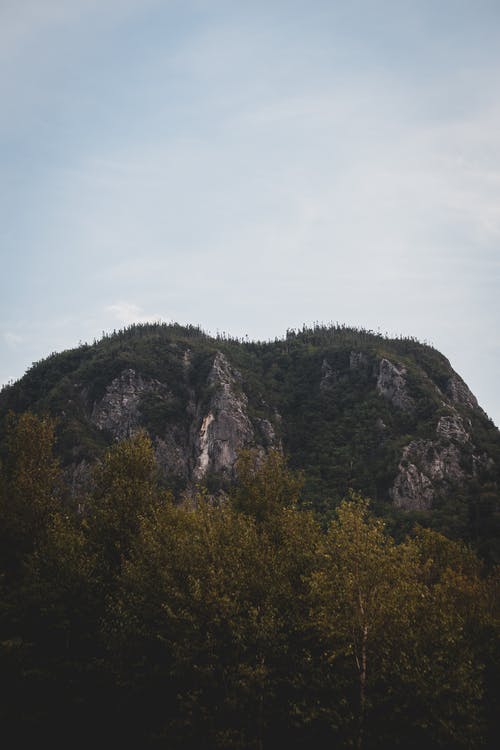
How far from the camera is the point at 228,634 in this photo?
34.5 m

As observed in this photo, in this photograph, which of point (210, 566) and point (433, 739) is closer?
point (433, 739)

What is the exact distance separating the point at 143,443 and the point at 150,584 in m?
17.7

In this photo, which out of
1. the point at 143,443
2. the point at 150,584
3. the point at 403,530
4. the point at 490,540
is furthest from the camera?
the point at 403,530

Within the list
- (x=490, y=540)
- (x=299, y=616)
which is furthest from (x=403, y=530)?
(x=299, y=616)

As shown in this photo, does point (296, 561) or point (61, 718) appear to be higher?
point (296, 561)

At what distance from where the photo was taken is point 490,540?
12900 cm

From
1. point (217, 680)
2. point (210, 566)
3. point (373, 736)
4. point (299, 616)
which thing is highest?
point (210, 566)

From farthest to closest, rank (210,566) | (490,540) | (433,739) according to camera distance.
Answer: (490,540) < (210,566) < (433,739)

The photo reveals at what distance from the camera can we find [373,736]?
3130cm

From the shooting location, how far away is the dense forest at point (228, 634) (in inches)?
1245

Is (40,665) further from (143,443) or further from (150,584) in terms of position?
(143,443)

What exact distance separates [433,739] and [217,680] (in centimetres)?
1278

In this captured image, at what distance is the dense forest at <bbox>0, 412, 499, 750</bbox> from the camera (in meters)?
31.6

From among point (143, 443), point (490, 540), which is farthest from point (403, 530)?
point (143, 443)
